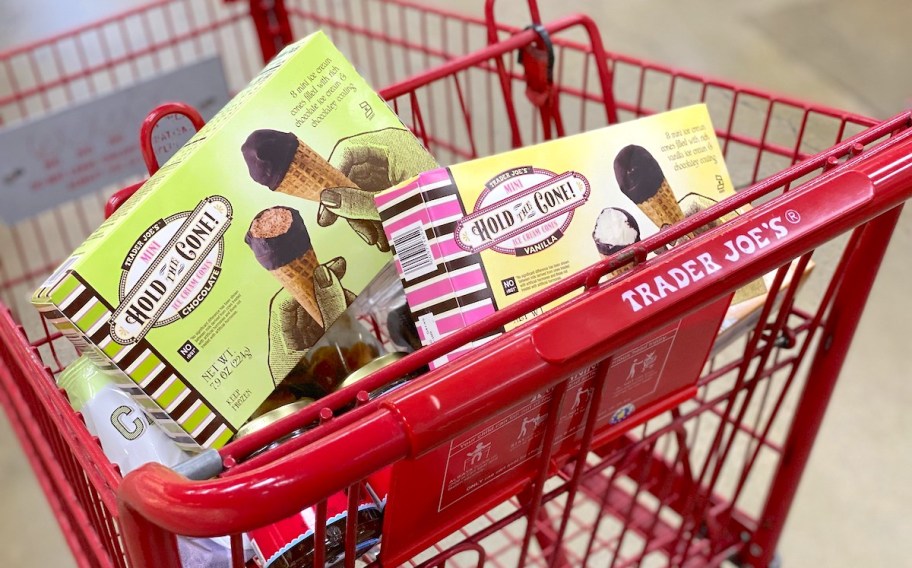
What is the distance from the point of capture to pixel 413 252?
710 mm

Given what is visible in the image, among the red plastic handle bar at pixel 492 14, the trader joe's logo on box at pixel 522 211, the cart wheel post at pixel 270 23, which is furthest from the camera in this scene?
the cart wheel post at pixel 270 23

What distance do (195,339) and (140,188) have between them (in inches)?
6.2

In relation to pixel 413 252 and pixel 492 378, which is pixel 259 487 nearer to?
pixel 492 378

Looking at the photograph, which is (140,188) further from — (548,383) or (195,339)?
(548,383)

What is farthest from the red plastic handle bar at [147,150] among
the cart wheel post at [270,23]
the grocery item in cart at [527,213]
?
the cart wheel post at [270,23]

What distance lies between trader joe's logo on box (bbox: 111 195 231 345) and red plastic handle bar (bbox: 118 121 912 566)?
0.72 feet

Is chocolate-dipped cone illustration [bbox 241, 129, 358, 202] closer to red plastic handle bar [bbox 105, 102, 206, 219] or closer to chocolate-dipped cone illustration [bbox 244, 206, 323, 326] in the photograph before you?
chocolate-dipped cone illustration [bbox 244, 206, 323, 326]

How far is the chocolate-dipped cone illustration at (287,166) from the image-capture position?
725mm

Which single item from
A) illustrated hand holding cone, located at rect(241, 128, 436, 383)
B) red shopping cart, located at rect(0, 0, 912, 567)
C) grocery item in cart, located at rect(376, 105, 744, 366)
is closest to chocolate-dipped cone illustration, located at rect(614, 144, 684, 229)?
grocery item in cart, located at rect(376, 105, 744, 366)

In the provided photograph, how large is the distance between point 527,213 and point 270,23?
3.33 feet

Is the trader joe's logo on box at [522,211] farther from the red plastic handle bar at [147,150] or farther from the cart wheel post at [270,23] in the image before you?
the cart wheel post at [270,23]

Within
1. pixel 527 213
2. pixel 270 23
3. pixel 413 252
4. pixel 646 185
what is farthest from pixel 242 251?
pixel 270 23

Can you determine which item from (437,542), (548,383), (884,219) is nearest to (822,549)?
(884,219)

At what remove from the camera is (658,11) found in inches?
112
